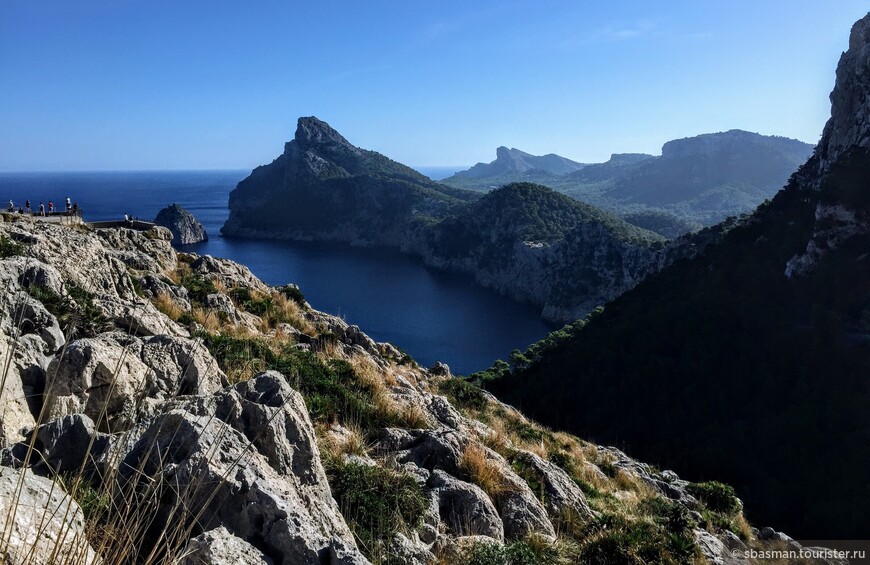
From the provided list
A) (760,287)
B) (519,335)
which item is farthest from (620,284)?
(760,287)

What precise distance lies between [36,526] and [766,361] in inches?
1408

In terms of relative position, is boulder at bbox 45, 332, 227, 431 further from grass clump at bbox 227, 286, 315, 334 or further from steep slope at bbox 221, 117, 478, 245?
steep slope at bbox 221, 117, 478, 245

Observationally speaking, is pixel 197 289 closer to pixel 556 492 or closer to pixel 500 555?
pixel 556 492

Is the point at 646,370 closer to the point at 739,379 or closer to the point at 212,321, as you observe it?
the point at 739,379

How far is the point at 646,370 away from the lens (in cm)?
3519

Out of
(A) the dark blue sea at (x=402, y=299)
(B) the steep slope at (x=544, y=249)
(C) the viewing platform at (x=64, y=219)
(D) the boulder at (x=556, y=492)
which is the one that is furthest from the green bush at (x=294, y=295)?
(B) the steep slope at (x=544, y=249)

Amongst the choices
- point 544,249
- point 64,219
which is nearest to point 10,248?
point 64,219

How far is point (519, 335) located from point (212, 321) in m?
65.1

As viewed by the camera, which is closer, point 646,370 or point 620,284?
point 646,370

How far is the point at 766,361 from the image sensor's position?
31375 mm

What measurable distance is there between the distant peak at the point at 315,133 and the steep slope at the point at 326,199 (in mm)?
347

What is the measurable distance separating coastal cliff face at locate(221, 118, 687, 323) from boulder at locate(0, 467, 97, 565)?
170 ft

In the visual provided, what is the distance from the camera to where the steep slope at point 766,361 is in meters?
24.1

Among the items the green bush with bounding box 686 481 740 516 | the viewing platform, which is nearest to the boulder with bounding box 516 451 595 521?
the green bush with bounding box 686 481 740 516
